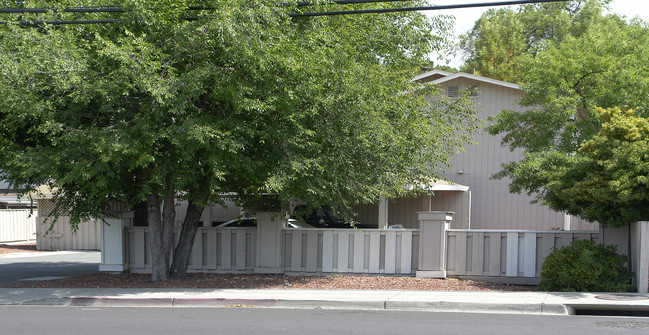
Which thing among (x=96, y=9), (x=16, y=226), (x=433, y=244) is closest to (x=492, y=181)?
(x=433, y=244)

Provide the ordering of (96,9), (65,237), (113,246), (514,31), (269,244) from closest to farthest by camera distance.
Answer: (96,9), (269,244), (113,246), (65,237), (514,31)

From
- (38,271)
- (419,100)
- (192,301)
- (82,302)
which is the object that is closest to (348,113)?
(419,100)

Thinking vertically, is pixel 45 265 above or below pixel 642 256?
below

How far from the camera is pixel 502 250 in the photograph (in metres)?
14.3

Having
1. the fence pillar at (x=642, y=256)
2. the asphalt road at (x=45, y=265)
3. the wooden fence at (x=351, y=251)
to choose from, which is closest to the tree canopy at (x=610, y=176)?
the fence pillar at (x=642, y=256)

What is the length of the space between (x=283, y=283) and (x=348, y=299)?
2840 millimetres

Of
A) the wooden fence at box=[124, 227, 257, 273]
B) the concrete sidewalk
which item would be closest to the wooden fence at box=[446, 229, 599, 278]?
the concrete sidewalk

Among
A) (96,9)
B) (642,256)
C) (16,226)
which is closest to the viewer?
(642,256)

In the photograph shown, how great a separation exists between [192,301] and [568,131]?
10.4 m

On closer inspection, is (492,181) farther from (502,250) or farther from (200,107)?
(200,107)

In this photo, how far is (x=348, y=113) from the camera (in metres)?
13.1

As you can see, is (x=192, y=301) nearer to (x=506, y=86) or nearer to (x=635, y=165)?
(x=635, y=165)

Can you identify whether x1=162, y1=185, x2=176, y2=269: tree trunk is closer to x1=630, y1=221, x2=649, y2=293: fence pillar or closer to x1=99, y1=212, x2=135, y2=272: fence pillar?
x1=99, y1=212, x2=135, y2=272: fence pillar

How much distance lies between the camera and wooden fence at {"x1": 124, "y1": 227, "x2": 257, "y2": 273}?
52.4 feet
